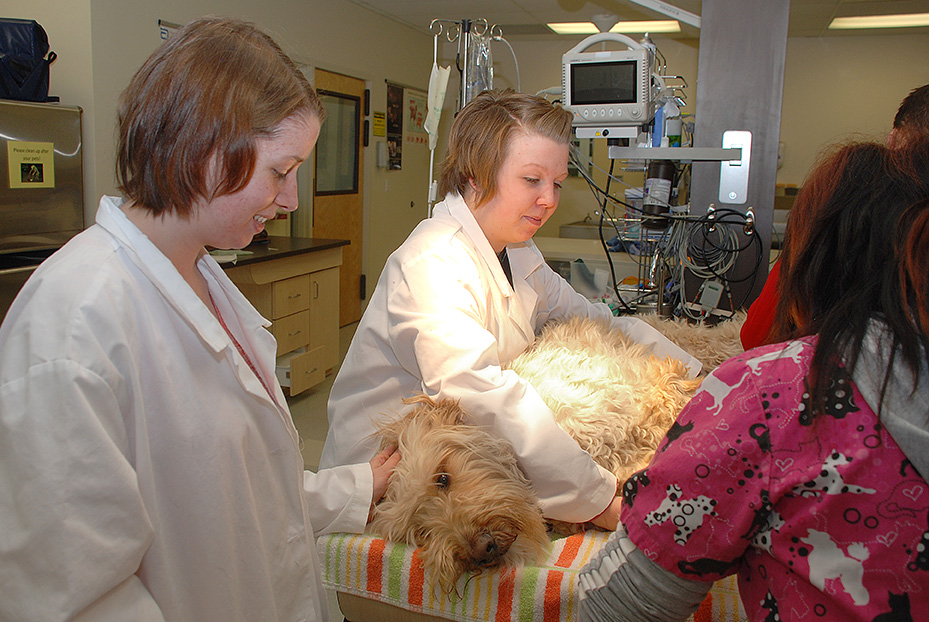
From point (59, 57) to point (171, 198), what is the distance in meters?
3.36

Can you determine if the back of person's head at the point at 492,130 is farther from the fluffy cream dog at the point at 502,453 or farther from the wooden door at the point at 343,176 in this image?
the wooden door at the point at 343,176

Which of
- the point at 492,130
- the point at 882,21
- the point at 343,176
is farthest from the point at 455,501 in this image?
the point at 882,21

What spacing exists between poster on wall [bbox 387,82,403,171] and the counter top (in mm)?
2313

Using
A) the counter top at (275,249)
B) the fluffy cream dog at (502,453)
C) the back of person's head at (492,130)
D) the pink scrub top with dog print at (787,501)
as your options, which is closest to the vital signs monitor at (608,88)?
the back of person's head at (492,130)

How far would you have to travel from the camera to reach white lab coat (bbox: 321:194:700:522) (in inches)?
48.9

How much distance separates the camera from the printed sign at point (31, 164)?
2.84m

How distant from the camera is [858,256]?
764 mm

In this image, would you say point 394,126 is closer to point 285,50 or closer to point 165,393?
point 285,50

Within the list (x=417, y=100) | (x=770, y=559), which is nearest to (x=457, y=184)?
(x=770, y=559)

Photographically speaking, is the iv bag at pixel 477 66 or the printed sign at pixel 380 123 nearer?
the iv bag at pixel 477 66

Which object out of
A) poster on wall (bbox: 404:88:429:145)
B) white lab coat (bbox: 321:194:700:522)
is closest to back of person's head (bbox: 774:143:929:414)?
white lab coat (bbox: 321:194:700:522)

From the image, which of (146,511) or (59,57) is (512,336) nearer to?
(146,511)

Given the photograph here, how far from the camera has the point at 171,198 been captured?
891 mm

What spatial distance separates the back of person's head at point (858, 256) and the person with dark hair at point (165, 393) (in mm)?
683
